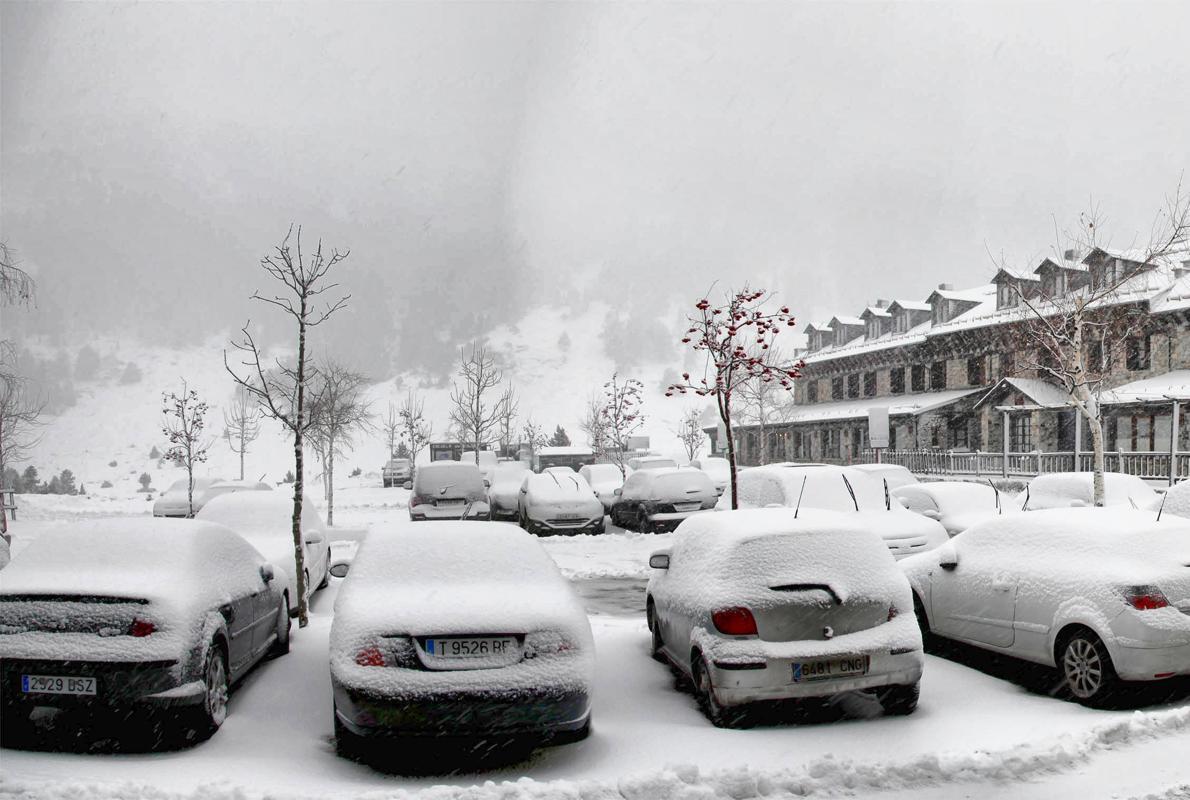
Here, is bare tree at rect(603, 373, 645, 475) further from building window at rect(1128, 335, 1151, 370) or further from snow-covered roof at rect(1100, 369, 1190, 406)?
building window at rect(1128, 335, 1151, 370)

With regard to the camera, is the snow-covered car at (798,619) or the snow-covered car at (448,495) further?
the snow-covered car at (448,495)

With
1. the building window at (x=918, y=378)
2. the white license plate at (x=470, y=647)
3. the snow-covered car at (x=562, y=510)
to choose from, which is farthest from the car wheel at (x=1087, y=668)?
the building window at (x=918, y=378)

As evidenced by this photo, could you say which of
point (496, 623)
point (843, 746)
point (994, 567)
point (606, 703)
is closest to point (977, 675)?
point (994, 567)

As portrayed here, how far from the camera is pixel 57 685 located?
5.12 metres

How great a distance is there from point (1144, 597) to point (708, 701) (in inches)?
122

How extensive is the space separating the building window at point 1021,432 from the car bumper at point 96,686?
35571 millimetres

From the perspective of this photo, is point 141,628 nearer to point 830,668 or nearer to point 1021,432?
point 830,668

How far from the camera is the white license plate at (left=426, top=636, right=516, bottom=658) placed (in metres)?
5.00

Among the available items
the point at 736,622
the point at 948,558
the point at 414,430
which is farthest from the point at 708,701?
the point at 414,430

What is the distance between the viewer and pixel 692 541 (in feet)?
23.3

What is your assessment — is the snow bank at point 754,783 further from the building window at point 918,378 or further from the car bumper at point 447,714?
the building window at point 918,378

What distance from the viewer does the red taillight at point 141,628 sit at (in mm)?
5266

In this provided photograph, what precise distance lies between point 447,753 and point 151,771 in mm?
1645

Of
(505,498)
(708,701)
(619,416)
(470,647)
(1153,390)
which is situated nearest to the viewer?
(470,647)
